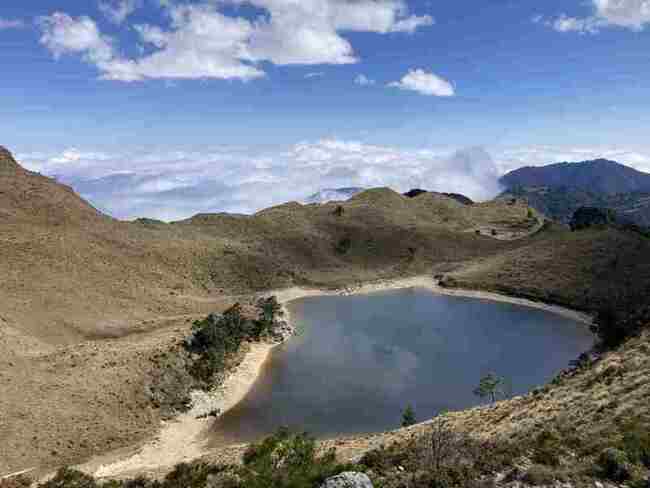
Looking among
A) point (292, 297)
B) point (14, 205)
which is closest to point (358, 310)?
point (292, 297)

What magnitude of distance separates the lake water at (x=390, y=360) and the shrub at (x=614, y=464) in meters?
24.6

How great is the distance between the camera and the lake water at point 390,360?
41.0 m

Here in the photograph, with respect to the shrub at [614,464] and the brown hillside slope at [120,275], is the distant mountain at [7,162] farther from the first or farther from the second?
the shrub at [614,464]

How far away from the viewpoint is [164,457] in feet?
111

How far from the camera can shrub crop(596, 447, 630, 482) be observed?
14281 millimetres

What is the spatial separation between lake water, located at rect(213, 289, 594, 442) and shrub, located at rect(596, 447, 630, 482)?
80.6 feet

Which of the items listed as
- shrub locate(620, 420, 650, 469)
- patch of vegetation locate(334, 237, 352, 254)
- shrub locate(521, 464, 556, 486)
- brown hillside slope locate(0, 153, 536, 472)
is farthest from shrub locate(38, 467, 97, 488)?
patch of vegetation locate(334, 237, 352, 254)

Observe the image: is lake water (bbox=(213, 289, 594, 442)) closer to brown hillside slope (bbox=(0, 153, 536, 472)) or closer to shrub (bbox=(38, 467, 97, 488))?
brown hillside slope (bbox=(0, 153, 536, 472))

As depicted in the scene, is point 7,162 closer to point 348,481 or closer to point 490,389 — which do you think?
point 490,389

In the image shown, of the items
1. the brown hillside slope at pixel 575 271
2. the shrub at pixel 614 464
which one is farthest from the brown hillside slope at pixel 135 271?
the shrub at pixel 614 464

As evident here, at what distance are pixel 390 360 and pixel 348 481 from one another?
3825cm

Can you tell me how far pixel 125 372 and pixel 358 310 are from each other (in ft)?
128

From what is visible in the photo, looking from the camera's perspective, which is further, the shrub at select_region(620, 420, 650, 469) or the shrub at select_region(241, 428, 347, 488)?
the shrub at select_region(241, 428, 347, 488)

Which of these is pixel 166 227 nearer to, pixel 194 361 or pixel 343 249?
pixel 343 249
